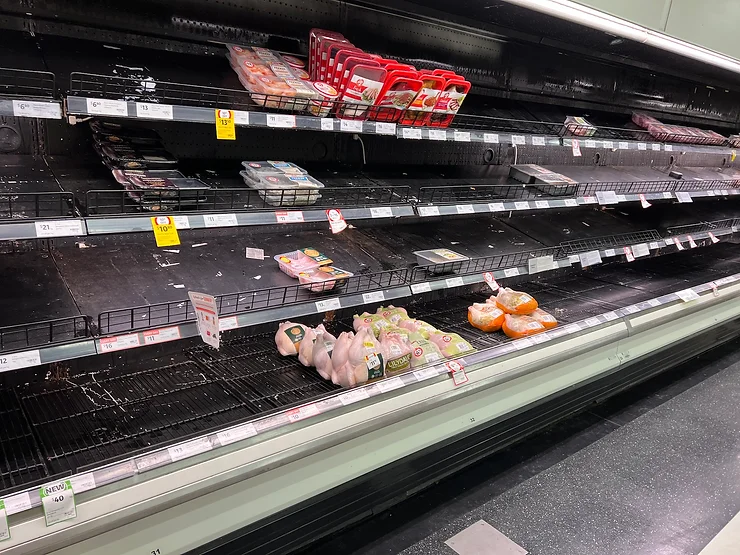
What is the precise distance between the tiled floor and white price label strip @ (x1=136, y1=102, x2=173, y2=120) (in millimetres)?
1511

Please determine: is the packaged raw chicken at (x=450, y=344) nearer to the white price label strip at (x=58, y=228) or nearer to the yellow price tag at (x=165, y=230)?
the yellow price tag at (x=165, y=230)

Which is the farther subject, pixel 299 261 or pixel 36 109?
pixel 299 261

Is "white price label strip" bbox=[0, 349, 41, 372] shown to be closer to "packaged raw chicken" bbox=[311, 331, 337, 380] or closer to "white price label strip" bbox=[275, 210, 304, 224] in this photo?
"white price label strip" bbox=[275, 210, 304, 224]

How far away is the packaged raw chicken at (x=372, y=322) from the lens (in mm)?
2141

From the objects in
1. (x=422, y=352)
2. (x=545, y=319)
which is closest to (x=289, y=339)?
(x=422, y=352)

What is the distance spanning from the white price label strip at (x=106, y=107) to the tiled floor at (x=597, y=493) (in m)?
1.54

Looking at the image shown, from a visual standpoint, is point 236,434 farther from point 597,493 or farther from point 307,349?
point 597,493

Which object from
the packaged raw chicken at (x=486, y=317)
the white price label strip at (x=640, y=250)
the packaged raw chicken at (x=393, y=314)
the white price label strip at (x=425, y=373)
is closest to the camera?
the white price label strip at (x=425, y=373)

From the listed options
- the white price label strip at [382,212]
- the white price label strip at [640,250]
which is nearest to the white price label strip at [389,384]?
the white price label strip at [382,212]

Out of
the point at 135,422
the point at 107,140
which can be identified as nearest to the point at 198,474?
the point at 135,422

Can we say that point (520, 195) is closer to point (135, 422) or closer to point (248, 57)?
point (248, 57)

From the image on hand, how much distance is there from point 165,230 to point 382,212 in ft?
2.53

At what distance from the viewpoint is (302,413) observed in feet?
5.26

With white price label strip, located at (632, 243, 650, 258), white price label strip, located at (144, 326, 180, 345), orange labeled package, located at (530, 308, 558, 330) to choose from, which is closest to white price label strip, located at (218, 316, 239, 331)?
white price label strip, located at (144, 326, 180, 345)
